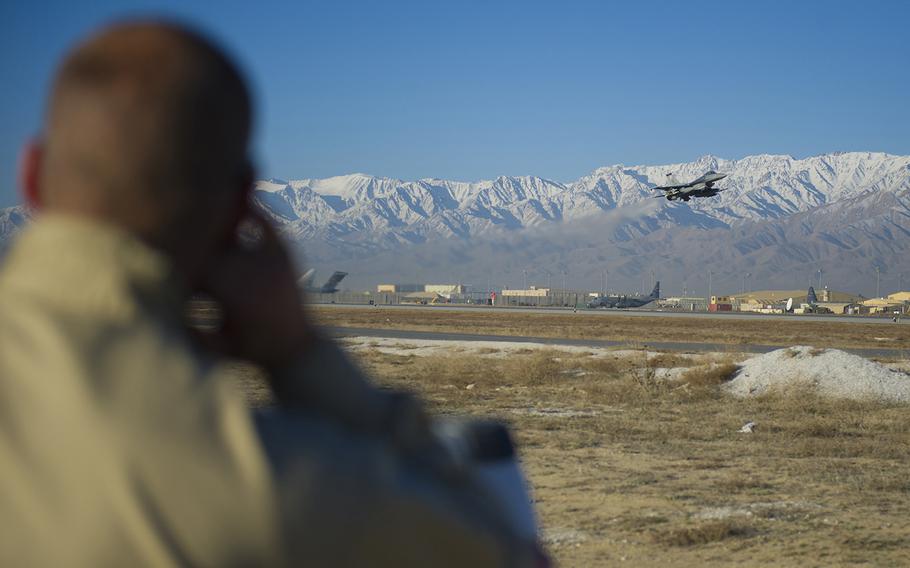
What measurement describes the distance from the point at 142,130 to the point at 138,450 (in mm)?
360

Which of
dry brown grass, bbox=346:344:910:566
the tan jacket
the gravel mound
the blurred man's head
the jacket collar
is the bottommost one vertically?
dry brown grass, bbox=346:344:910:566

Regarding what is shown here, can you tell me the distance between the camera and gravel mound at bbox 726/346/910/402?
2261 cm

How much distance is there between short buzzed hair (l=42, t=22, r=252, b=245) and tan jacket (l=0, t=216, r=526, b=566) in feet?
0.17

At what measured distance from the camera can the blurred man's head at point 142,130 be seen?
99 cm

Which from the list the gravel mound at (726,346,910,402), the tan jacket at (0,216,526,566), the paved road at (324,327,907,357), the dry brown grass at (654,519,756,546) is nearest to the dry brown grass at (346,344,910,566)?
the dry brown grass at (654,519,756,546)

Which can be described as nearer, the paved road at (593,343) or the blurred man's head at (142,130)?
the blurred man's head at (142,130)

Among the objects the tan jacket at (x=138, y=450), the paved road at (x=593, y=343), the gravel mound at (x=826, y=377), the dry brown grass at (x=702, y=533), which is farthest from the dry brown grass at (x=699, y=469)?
the paved road at (x=593, y=343)

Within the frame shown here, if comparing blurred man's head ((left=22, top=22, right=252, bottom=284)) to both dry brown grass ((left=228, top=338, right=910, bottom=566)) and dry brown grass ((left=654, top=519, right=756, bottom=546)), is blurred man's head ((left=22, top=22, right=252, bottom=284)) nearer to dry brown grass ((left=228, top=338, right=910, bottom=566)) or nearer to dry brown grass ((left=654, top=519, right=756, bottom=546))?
dry brown grass ((left=228, top=338, right=910, bottom=566))

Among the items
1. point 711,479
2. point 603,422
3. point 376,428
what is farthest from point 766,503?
point 376,428

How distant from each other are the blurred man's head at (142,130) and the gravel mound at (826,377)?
78.1 feet

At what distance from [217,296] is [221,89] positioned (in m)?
0.27

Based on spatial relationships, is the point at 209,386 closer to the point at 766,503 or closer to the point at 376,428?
the point at 376,428

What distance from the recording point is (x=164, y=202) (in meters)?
1.00

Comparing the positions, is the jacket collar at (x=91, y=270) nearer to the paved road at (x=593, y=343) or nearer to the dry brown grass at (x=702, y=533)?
the dry brown grass at (x=702, y=533)
